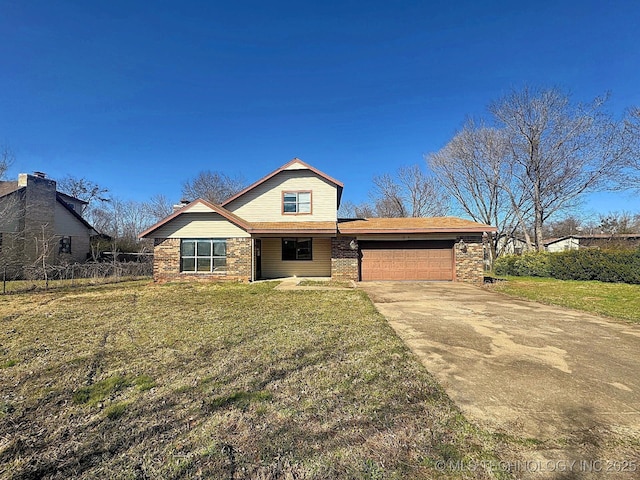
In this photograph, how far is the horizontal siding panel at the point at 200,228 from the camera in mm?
13789

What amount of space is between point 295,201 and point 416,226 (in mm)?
6185

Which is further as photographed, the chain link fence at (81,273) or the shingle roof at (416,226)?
the chain link fence at (81,273)

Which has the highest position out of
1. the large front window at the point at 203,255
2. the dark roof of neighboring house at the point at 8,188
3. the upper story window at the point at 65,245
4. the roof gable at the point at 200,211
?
the dark roof of neighboring house at the point at 8,188

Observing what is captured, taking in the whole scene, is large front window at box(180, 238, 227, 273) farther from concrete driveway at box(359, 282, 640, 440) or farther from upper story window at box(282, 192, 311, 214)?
concrete driveway at box(359, 282, 640, 440)

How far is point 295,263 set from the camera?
52.0 ft

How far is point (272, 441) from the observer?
8.27 ft

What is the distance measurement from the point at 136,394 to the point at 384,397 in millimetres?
2770

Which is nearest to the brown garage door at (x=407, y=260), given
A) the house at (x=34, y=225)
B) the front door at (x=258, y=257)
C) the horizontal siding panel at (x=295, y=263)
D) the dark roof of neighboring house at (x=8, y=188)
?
the horizontal siding panel at (x=295, y=263)

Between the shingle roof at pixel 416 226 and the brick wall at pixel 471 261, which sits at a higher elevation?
the shingle roof at pixel 416 226

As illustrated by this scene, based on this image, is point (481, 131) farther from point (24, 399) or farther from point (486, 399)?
point (24, 399)

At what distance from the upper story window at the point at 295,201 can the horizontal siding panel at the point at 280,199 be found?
214 millimetres

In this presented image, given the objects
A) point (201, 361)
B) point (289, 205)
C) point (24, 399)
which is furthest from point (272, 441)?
point (289, 205)

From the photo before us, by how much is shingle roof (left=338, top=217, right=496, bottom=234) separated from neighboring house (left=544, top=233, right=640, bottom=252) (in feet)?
30.0

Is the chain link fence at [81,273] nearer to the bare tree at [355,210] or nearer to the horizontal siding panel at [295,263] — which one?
the horizontal siding panel at [295,263]
